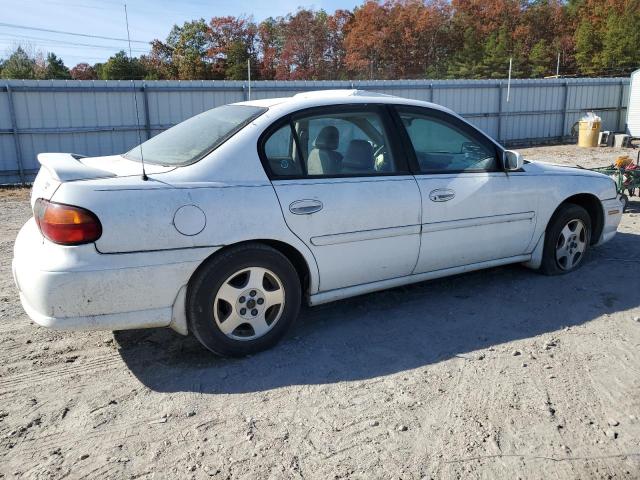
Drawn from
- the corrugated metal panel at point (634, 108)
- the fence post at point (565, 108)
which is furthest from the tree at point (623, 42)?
the fence post at point (565, 108)

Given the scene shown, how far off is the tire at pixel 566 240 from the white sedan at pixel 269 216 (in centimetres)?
15

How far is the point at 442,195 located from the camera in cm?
427

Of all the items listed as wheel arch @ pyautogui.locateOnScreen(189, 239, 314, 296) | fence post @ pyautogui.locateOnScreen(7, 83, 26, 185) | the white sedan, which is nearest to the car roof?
the white sedan

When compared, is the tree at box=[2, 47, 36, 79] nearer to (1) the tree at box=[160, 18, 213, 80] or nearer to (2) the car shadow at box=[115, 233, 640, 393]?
(1) the tree at box=[160, 18, 213, 80]

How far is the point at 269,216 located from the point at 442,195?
55.4 inches

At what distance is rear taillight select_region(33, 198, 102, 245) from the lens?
308 cm

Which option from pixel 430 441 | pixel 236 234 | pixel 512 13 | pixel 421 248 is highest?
pixel 512 13

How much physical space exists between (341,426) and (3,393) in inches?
76.1

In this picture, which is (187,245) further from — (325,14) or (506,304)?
(325,14)

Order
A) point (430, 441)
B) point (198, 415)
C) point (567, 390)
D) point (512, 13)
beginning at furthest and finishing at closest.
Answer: point (512, 13), point (567, 390), point (198, 415), point (430, 441)

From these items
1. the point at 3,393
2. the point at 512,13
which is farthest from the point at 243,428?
the point at 512,13

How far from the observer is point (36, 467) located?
Answer: 2.63m

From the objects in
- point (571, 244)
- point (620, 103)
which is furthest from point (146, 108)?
point (620, 103)

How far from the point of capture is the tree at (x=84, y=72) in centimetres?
5862
